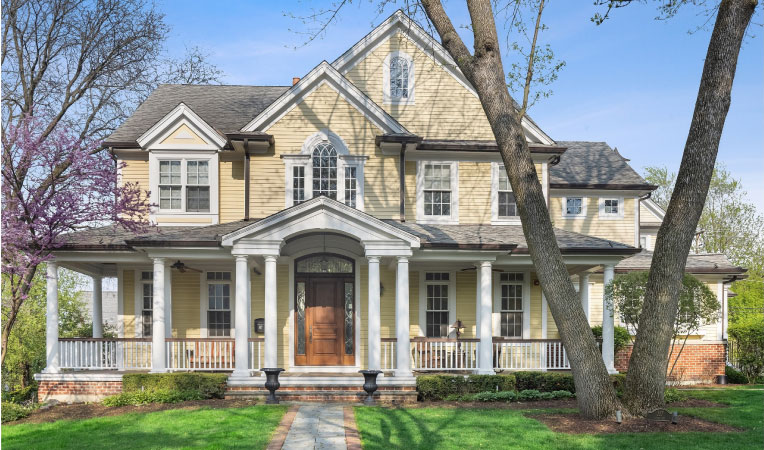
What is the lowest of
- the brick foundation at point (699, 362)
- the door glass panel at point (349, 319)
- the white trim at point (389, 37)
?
the brick foundation at point (699, 362)

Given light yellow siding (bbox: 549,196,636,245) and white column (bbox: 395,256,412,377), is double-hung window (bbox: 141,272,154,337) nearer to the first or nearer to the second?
A: white column (bbox: 395,256,412,377)

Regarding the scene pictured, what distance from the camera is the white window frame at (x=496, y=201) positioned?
17.6 m

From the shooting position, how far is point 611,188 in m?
21.2

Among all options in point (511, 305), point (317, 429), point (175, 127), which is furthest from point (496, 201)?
point (317, 429)

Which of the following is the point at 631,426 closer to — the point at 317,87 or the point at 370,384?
the point at 370,384

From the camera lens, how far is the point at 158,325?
1504 cm

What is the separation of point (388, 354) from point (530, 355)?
3.65 metres

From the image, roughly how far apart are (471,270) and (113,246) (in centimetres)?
921

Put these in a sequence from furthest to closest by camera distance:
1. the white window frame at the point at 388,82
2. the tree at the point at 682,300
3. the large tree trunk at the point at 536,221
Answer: the white window frame at the point at 388,82 < the tree at the point at 682,300 < the large tree trunk at the point at 536,221

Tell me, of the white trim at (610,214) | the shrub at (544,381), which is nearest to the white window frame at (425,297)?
the shrub at (544,381)

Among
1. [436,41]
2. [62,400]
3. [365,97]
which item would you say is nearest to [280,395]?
[62,400]

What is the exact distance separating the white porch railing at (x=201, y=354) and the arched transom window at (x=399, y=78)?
8214 mm

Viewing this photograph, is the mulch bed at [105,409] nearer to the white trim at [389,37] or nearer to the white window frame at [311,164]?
the white window frame at [311,164]

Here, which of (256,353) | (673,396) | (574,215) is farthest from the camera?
(574,215)
